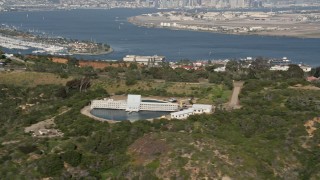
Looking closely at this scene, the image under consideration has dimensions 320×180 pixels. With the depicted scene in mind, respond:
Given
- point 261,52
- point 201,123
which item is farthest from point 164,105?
point 261,52

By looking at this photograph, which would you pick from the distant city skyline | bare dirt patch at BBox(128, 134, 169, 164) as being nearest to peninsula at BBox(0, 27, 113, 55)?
bare dirt patch at BBox(128, 134, 169, 164)

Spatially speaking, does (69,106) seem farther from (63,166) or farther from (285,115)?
(285,115)

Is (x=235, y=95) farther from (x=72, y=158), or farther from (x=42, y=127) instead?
(x=72, y=158)

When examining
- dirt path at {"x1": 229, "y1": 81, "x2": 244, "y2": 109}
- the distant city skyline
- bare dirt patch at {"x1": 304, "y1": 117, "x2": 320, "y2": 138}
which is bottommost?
the distant city skyline

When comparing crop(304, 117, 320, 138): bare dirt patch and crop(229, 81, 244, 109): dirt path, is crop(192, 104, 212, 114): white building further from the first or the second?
crop(304, 117, 320, 138): bare dirt patch

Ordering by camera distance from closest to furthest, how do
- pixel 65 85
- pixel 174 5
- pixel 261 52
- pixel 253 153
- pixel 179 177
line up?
pixel 179 177, pixel 253 153, pixel 65 85, pixel 261 52, pixel 174 5

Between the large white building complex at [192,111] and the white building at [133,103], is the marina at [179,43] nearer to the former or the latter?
the white building at [133,103]
